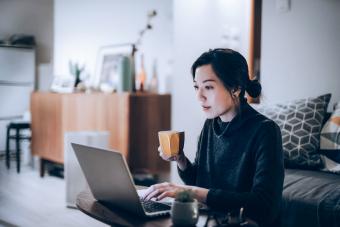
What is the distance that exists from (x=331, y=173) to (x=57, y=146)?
3130mm

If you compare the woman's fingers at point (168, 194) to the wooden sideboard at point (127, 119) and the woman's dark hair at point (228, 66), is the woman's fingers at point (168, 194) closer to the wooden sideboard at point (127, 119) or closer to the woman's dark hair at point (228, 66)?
the woman's dark hair at point (228, 66)

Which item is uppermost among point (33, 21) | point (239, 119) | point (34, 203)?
point (33, 21)

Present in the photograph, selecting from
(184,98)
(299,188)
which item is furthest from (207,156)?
(184,98)

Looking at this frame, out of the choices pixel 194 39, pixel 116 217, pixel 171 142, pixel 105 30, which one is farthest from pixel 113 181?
pixel 105 30

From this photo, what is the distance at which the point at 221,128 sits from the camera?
4.93 ft

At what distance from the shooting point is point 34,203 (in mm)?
3582

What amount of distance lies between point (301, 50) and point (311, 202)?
49.7 inches

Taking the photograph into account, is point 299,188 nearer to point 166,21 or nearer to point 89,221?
point 89,221

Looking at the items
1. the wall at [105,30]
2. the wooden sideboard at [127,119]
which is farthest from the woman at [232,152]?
the wall at [105,30]

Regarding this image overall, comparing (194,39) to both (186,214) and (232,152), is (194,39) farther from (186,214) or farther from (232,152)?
(186,214)

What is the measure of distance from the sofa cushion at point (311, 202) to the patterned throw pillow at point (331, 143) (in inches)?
6.7

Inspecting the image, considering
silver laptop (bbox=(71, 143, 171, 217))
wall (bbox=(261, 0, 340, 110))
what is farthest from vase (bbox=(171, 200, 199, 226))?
wall (bbox=(261, 0, 340, 110))

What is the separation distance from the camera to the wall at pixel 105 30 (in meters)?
4.33

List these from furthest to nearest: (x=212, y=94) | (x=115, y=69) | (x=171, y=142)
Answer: (x=115, y=69)
(x=212, y=94)
(x=171, y=142)
